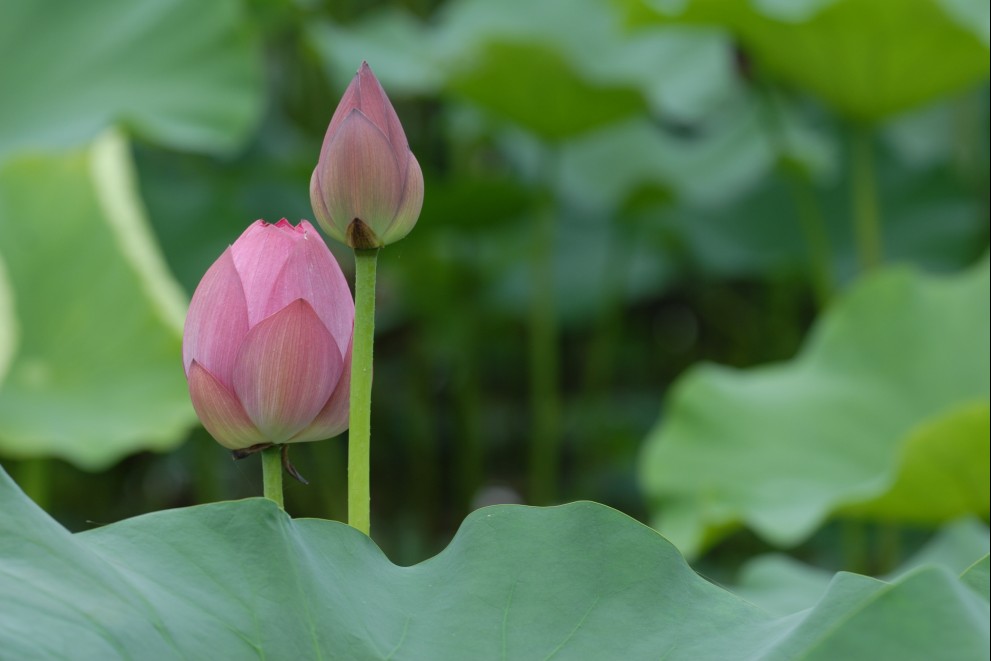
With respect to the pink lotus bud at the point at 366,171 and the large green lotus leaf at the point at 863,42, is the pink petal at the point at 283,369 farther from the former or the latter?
the large green lotus leaf at the point at 863,42

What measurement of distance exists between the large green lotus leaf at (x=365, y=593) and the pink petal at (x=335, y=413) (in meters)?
0.03

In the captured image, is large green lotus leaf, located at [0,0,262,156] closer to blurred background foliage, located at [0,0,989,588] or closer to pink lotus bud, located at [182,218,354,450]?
blurred background foliage, located at [0,0,989,588]

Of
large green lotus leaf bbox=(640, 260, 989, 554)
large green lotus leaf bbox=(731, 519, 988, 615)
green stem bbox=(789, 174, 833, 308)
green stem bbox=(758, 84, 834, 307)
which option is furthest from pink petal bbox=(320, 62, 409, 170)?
green stem bbox=(789, 174, 833, 308)

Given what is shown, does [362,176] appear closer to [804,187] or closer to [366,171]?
[366,171]

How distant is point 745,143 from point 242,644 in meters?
1.93

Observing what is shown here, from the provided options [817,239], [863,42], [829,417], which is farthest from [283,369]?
[817,239]

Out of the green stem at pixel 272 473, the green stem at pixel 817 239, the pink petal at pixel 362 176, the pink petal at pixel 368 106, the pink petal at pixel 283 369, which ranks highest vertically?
the pink petal at pixel 368 106

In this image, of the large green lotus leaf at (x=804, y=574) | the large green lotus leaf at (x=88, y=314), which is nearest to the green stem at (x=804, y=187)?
the large green lotus leaf at (x=804, y=574)

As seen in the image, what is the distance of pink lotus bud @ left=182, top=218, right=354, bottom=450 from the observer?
1.38 ft

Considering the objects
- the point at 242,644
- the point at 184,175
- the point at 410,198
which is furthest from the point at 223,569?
the point at 184,175

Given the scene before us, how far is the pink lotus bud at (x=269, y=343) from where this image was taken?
0.42m

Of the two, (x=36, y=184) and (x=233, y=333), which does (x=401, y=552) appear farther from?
(x=233, y=333)

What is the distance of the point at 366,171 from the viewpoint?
0.40 meters

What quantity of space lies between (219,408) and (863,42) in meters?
1.11
